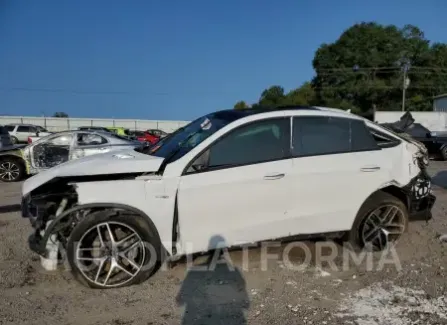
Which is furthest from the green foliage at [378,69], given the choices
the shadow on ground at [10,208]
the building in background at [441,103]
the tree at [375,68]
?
the shadow on ground at [10,208]

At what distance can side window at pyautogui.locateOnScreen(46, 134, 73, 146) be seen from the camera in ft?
35.1

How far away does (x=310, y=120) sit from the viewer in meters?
4.57

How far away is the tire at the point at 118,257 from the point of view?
3838 millimetres

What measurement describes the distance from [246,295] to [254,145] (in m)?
1.47

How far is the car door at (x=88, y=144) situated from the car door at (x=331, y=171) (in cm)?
759

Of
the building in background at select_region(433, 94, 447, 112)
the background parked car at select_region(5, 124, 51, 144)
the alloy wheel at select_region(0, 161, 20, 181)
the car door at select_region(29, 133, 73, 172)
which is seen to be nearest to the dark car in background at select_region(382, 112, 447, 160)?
the car door at select_region(29, 133, 73, 172)

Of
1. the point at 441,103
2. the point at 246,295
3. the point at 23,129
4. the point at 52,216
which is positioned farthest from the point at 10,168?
the point at 441,103

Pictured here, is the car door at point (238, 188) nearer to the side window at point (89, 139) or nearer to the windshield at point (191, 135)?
the windshield at point (191, 135)

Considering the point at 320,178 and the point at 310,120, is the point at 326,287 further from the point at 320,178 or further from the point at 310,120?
the point at 310,120

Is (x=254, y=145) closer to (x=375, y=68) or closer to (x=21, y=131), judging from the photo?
(x=21, y=131)

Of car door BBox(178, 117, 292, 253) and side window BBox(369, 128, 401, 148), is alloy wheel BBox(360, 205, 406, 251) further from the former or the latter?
car door BBox(178, 117, 292, 253)

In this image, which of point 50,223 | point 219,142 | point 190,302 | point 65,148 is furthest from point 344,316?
point 65,148

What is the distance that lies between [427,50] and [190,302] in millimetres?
62002

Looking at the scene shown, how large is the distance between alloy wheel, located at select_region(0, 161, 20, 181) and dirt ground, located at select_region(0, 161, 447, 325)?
674 centimetres
